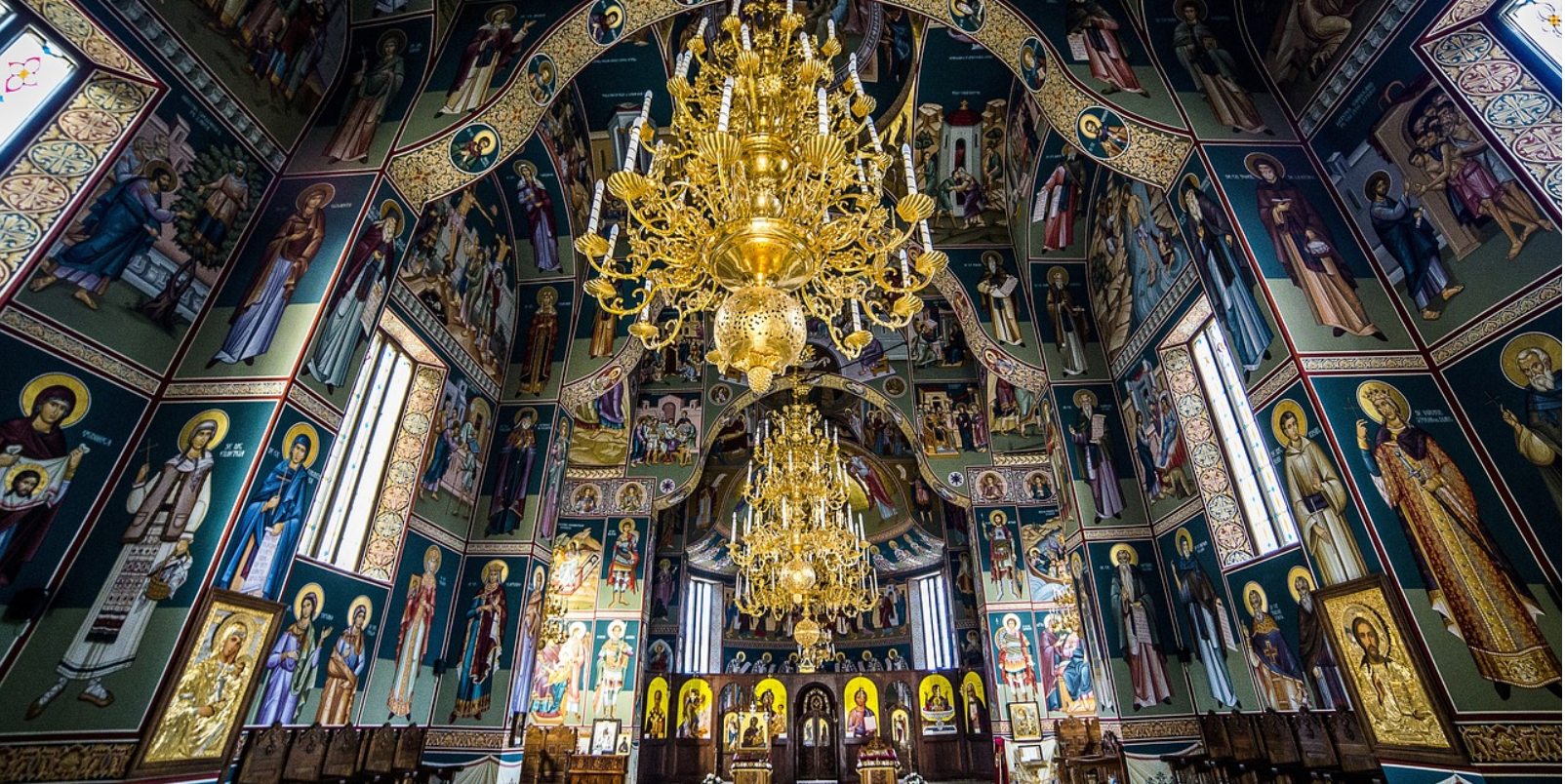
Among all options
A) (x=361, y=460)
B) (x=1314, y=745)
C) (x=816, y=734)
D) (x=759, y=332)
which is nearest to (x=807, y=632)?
(x=1314, y=745)

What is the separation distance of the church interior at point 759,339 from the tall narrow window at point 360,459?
62 mm

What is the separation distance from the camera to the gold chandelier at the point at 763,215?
15.1 ft

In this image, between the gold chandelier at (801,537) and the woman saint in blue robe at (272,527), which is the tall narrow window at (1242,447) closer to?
the gold chandelier at (801,537)

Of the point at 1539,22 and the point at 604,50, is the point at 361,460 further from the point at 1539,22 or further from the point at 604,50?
the point at 1539,22

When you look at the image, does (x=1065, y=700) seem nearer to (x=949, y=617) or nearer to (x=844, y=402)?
(x=949, y=617)

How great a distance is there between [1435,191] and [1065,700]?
9986mm

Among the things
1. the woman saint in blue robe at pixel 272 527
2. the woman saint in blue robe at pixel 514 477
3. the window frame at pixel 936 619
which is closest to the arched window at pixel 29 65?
the woman saint in blue robe at pixel 272 527

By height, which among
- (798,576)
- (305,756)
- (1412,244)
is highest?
(1412,244)

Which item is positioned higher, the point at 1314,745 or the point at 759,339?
the point at 759,339

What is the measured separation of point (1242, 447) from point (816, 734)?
1519cm

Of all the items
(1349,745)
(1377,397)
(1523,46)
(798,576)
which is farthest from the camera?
(798,576)

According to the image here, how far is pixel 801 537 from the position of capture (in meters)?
10.4

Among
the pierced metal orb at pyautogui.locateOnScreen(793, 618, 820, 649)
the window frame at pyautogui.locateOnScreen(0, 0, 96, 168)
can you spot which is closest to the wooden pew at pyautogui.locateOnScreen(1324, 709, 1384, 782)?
the pierced metal orb at pyautogui.locateOnScreen(793, 618, 820, 649)

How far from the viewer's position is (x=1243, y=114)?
255 inches
